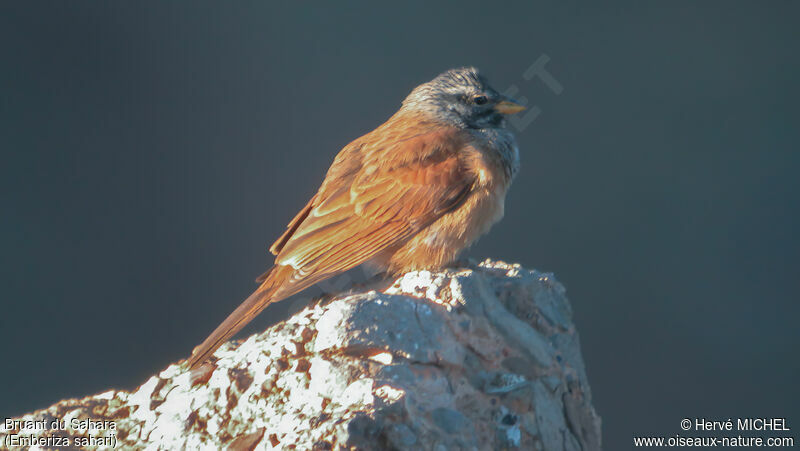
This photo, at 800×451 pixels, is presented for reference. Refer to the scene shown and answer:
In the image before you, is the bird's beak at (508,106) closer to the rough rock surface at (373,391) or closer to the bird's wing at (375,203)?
the bird's wing at (375,203)

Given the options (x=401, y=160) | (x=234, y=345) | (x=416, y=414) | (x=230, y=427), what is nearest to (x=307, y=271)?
(x=234, y=345)

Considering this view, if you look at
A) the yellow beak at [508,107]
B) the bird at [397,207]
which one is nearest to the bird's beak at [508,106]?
the yellow beak at [508,107]

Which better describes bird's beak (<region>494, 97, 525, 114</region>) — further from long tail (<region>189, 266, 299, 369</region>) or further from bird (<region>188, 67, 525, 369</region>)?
long tail (<region>189, 266, 299, 369</region>)

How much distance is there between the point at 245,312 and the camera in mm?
2801

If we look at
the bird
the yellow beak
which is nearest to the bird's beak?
the yellow beak

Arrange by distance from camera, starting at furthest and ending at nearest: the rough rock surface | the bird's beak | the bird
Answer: the bird's beak, the bird, the rough rock surface

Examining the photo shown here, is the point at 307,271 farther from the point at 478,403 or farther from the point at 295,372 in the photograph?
the point at 478,403

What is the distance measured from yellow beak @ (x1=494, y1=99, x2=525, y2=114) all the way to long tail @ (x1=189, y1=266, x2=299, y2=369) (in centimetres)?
121

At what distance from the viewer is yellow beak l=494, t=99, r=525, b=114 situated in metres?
3.48

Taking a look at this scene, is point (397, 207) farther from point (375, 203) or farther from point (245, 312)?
point (245, 312)

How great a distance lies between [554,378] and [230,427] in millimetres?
999

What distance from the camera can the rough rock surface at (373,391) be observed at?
6.53 feet

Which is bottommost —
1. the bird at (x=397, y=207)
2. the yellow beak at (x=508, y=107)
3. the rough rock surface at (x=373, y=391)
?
the rough rock surface at (x=373, y=391)

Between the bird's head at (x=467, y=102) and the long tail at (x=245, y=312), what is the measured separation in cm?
108
